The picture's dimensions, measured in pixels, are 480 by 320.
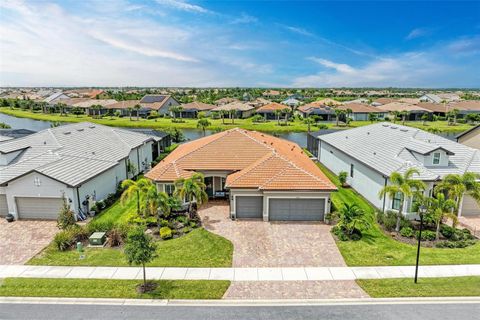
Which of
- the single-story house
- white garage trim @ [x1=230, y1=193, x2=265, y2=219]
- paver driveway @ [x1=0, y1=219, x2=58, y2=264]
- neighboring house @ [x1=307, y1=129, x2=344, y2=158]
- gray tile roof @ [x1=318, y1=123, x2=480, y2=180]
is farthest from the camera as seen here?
neighboring house @ [x1=307, y1=129, x2=344, y2=158]

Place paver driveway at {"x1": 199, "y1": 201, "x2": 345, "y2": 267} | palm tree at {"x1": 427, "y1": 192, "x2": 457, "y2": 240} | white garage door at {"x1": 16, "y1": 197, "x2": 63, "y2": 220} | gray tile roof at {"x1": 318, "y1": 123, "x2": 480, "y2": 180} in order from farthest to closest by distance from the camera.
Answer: gray tile roof at {"x1": 318, "y1": 123, "x2": 480, "y2": 180}
white garage door at {"x1": 16, "y1": 197, "x2": 63, "y2": 220}
palm tree at {"x1": 427, "y1": 192, "x2": 457, "y2": 240}
paver driveway at {"x1": 199, "y1": 201, "x2": 345, "y2": 267}

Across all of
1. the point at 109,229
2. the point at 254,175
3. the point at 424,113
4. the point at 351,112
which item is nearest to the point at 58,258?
the point at 109,229

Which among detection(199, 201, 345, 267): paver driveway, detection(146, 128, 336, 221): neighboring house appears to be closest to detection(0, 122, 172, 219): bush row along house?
detection(146, 128, 336, 221): neighboring house

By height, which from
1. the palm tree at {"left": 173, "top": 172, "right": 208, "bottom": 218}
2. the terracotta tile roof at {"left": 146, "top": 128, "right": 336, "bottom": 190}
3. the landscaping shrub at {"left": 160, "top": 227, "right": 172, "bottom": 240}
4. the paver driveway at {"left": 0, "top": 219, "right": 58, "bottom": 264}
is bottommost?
the paver driveway at {"left": 0, "top": 219, "right": 58, "bottom": 264}

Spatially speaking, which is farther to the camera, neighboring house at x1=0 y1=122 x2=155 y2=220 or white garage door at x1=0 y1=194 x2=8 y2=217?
white garage door at x1=0 y1=194 x2=8 y2=217

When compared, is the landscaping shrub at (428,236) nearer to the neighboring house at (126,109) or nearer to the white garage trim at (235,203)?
the white garage trim at (235,203)

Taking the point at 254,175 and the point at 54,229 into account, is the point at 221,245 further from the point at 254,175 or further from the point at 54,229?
the point at 54,229

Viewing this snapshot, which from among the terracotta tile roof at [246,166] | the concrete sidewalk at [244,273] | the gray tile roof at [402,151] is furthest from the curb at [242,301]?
the gray tile roof at [402,151]

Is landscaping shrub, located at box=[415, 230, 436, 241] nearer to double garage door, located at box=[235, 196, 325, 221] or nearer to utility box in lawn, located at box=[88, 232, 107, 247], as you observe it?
double garage door, located at box=[235, 196, 325, 221]
